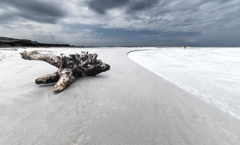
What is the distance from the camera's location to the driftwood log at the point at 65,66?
2955 mm

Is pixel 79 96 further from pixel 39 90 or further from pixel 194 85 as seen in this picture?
pixel 194 85

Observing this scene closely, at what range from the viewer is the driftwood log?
→ 9.70 ft

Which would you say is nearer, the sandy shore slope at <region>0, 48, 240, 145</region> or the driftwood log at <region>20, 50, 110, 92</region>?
the sandy shore slope at <region>0, 48, 240, 145</region>

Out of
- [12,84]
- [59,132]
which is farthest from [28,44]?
[59,132]

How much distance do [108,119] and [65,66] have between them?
95.1 inches

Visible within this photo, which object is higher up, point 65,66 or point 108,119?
point 65,66

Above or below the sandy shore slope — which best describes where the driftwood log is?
above

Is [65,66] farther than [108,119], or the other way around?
[65,66]

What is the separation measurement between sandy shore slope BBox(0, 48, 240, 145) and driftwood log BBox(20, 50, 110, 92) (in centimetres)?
Answer: 34

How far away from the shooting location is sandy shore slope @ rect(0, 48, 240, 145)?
1397 mm

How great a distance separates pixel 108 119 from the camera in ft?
5.71

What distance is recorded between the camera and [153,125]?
165 centimetres

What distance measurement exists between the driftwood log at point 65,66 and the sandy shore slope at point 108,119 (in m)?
0.34

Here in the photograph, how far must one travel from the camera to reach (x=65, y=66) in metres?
3.33
